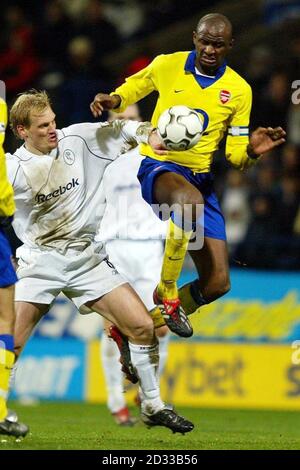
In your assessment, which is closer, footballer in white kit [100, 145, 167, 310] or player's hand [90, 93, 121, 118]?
player's hand [90, 93, 121, 118]

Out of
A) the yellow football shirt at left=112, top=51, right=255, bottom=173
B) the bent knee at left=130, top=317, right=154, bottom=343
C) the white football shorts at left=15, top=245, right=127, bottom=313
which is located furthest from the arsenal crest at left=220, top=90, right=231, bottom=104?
the bent knee at left=130, top=317, right=154, bottom=343

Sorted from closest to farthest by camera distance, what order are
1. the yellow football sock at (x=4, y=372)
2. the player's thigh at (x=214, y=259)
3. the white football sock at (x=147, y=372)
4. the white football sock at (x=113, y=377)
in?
the yellow football sock at (x=4, y=372) → the white football sock at (x=147, y=372) → the player's thigh at (x=214, y=259) → the white football sock at (x=113, y=377)

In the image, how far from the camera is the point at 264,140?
7598mm

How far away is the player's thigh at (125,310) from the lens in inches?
291

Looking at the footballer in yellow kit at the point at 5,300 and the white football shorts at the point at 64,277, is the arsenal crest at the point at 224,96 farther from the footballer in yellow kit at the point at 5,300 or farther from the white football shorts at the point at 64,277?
the footballer in yellow kit at the point at 5,300

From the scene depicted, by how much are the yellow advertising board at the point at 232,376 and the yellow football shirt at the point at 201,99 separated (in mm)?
4294

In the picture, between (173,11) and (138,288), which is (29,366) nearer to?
(138,288)

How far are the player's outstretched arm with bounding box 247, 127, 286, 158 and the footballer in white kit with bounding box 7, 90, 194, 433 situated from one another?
2.06 feet

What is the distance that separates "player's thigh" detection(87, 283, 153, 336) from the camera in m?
7.38

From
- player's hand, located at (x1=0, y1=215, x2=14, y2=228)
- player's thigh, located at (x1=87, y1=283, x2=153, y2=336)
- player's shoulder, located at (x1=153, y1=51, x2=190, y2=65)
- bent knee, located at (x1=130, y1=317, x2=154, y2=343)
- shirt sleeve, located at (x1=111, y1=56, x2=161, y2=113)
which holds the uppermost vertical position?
player's shoulder, located at (x1=153, y1=51, x2=190, y2=65)

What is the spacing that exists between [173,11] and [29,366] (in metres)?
5.75

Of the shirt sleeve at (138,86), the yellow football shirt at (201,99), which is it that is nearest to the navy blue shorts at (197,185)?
the yellow football shirt at (201,99)

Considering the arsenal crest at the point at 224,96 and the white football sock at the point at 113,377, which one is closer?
the arsenal crest at the point at 224,96

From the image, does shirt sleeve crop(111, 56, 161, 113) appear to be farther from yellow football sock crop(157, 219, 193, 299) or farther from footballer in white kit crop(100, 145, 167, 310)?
footballer in white kit crop(100, 145, 167, 310)
